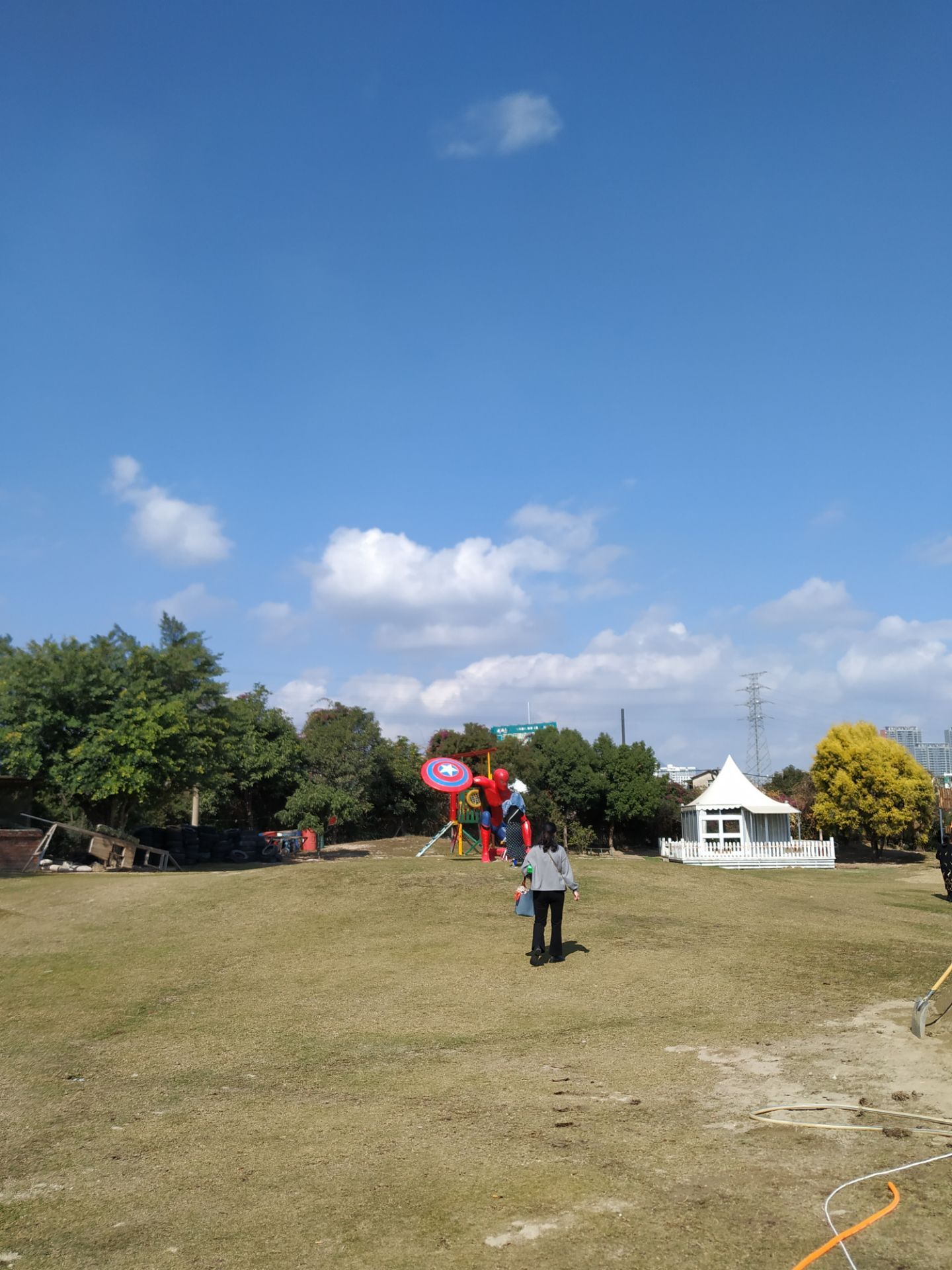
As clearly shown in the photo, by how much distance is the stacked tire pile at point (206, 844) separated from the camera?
112 ft

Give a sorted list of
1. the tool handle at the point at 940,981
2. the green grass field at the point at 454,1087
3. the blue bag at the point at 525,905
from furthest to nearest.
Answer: the blue bag at the point at 525,905 → the tool handle at the point at 940,981 → the green grass field at the point at 454,1087

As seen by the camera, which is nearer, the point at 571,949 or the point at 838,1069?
the point at 838,1069

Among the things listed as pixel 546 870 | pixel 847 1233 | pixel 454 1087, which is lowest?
pixel 454 1087

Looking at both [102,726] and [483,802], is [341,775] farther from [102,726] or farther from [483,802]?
[483,802]

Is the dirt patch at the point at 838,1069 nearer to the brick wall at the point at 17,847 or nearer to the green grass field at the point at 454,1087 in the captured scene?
the green grass field at the point at 454,1087

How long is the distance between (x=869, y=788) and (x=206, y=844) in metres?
31.9

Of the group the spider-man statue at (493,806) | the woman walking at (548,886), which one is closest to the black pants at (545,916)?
the woman walking at (548,886)

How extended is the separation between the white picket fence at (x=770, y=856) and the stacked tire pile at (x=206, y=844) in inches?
729

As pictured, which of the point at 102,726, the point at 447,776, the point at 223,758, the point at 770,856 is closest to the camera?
the point at 447,776

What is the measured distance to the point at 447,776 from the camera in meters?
24.6

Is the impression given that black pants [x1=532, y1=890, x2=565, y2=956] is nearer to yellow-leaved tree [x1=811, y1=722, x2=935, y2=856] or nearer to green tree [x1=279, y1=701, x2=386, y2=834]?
green tree [x1=279, y1=701, x2=386, y2=834]

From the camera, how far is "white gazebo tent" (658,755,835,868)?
1593 inches

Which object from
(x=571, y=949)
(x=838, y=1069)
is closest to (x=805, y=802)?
(x=571, y=949)

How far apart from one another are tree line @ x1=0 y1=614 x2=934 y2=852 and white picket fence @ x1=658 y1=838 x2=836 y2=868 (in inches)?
273
